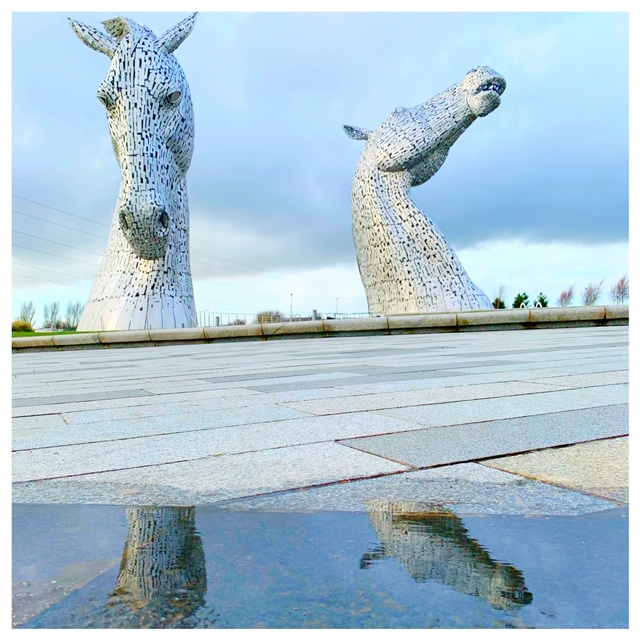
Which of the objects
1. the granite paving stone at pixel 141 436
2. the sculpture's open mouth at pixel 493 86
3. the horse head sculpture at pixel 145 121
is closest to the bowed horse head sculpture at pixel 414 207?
the sculpture's open mouth at pixel 493 86

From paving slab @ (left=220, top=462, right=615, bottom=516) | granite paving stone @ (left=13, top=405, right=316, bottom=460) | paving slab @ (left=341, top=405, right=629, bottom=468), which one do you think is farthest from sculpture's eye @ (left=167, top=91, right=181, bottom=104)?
paving slab @ (left=220, top=462, right=615, bottom=516)

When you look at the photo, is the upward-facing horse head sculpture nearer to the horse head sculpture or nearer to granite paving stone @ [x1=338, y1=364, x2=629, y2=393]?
the horse head sculpture

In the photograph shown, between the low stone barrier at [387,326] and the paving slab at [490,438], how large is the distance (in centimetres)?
1138

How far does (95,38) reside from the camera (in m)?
16.3

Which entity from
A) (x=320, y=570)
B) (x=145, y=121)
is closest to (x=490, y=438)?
(x=320, y=570)

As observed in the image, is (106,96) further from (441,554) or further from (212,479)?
(441,554)

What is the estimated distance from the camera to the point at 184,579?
116cm

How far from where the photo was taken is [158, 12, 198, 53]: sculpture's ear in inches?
603

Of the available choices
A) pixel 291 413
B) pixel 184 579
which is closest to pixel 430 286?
pixel 291 413

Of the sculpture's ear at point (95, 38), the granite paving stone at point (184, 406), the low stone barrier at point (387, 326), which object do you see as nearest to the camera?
the granite paving stone at point (184, 406)

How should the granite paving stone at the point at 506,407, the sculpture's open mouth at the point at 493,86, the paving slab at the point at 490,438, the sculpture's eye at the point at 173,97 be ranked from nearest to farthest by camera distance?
the paving slab at the point at 490,438
the granite paving stone at the point at 506,407
the sculpture's eye at the point at 173,97
the sculpture's open mouth at the point at 493,86

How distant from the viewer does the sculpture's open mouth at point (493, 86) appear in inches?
746

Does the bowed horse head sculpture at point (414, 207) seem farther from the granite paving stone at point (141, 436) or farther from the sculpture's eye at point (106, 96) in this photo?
the granite paving stone at point (141, 436)

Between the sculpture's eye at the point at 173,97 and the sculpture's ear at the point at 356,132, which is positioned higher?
the sculpture's ear at the point at 356,132
